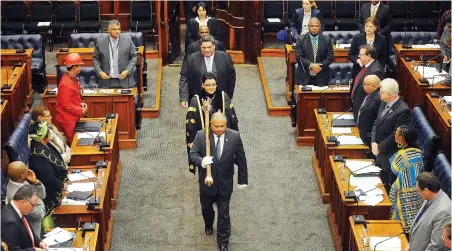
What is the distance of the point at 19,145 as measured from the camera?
9.19 meters

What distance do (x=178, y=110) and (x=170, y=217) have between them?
2963 mm

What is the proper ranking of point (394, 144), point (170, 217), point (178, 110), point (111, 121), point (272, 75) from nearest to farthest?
point (394, 144)
point (170, 217)
point (111, 121)
point (178, 110)
point (272, 75)

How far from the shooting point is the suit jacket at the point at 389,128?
9.06 metres

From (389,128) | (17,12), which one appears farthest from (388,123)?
(17,12)

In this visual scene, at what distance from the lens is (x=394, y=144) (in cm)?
905

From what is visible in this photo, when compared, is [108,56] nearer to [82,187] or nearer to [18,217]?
[82,187]

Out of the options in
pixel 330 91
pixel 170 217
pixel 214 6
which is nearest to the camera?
pixel 170 217

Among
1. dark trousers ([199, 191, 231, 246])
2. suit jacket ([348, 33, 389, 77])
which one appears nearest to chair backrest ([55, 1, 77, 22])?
suit jacket ([348, 33, 389, 77])

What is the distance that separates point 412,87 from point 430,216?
4069mm

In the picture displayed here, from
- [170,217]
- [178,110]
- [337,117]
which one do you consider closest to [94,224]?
[170,217]

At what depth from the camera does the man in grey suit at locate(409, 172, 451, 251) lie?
7.31 metres

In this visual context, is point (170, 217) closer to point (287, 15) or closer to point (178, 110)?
point (178, 110)

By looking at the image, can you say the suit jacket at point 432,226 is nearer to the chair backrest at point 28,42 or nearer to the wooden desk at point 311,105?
the wooden desk at point 311,105

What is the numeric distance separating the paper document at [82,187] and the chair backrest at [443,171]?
3119 mm
